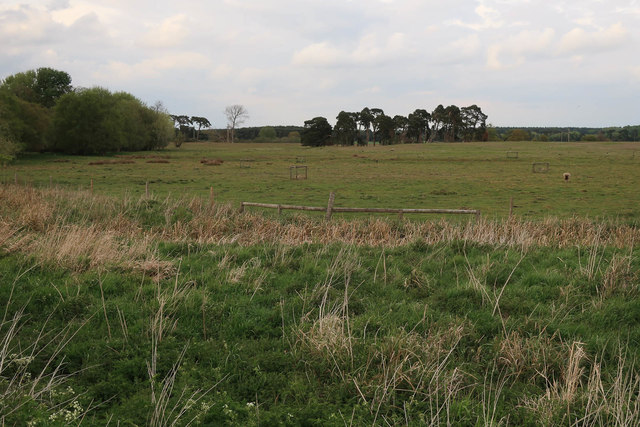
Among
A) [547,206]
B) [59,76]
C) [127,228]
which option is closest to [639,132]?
[547,206]

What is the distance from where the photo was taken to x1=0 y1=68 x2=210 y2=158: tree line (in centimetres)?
5644

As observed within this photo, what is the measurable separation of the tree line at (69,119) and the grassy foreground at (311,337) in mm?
45393

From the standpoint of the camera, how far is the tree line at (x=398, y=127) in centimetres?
12012

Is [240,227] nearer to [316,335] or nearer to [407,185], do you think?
[316,335]

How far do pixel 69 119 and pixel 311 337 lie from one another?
71301 millimetres

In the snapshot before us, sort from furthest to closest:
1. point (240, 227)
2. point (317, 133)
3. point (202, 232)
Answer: point (317, 133) < point (240, 227) < point (202, 232)

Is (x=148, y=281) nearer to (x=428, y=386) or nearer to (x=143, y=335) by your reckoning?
(x=143, y=335)

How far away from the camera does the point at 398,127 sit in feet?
411

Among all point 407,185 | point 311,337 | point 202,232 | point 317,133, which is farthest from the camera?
point 317,133

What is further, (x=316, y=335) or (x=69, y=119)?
(x=69, y=119)

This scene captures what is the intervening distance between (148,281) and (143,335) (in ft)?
6.12

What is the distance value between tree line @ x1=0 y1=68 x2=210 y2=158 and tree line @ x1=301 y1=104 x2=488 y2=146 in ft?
135

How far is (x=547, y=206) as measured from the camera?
27281mm

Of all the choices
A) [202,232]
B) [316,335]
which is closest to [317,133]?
[202,232]
